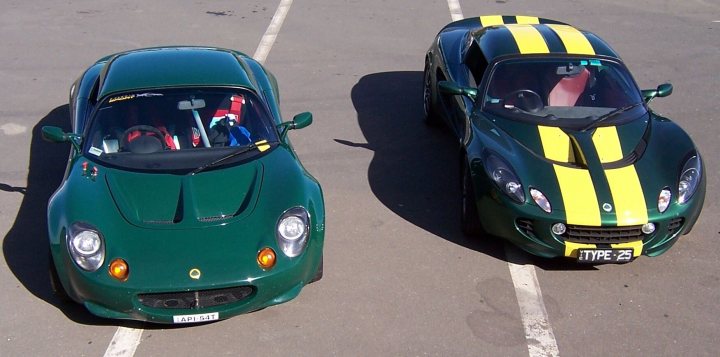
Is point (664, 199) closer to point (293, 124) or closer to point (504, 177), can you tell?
point (504, 177)

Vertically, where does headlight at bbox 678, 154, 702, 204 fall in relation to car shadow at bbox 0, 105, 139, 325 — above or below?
above

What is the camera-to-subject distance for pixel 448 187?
785cm

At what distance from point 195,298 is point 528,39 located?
3.98 meters

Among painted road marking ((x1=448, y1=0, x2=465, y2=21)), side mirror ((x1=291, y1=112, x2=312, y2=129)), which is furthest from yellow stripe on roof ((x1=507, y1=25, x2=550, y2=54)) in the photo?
painted road marking ((x1=448, y1=0, x2=465, y2=21))

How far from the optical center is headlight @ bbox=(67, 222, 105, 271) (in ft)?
17.5

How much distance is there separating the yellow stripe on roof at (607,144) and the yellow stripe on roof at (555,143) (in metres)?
0.22

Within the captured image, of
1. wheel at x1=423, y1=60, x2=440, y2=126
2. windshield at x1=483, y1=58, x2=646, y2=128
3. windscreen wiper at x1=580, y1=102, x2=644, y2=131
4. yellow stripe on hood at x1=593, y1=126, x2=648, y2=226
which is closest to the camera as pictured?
yellow stripe on hood at x1=593, y1=126, x2=648, y2=226

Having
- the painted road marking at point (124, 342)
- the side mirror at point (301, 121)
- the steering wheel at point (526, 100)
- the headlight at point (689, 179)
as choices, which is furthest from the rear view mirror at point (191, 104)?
the headlight at point (689, 179)

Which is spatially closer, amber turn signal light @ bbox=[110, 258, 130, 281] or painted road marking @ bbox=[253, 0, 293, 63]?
amber turn signal light @ bbox=[110, 258, 130, 281]

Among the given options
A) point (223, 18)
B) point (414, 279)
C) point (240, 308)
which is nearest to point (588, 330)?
point (414, 279)

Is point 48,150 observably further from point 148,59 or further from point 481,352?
point 481,352

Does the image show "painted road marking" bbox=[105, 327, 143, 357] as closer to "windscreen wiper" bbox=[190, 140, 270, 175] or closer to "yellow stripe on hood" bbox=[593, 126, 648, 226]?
"windscreen wiper" bbox=[190, 140, 270, 175]

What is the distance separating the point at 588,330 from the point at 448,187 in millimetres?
2461

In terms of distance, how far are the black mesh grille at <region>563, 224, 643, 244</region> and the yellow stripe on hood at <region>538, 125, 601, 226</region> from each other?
0.06 m
